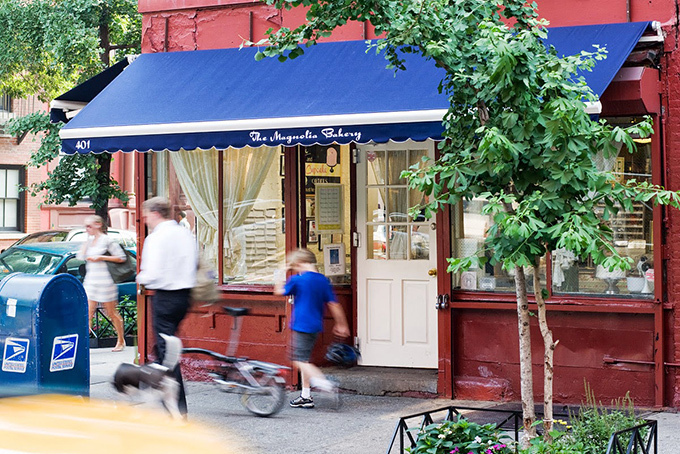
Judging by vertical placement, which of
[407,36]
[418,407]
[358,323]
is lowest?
[418,407]

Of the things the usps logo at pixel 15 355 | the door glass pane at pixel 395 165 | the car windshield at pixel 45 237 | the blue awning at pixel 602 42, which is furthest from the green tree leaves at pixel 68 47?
the blue awning at pixel 602 42

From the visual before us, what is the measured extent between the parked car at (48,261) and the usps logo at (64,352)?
24.1ft

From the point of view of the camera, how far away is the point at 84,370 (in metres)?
7.98

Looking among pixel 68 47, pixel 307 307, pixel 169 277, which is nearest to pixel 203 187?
pixel 307 307

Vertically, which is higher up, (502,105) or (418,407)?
(502,105)

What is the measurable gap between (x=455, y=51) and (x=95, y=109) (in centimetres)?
526

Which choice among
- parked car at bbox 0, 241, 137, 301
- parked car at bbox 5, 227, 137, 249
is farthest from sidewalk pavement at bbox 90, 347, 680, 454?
parked car at bbox 5, 227, 137, 249

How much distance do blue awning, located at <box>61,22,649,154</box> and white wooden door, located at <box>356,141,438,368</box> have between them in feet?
3.77

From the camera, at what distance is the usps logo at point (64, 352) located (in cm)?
770

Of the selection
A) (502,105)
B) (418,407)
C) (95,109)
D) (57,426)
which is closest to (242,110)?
(95,109)

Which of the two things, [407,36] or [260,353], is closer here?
[407,36]

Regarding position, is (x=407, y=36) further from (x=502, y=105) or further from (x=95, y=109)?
(x=95, y=109)

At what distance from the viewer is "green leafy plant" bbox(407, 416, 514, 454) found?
549cm

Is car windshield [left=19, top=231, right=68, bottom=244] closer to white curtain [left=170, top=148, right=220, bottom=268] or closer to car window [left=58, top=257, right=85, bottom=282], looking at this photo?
car window [left=58, top=257, right=85, bottom=282]
